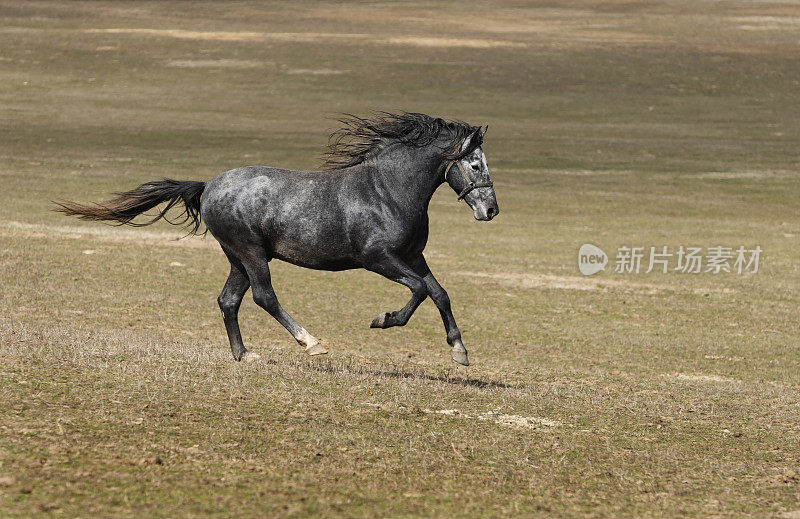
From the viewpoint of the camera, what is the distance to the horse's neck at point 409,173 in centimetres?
1200

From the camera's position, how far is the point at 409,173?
12102 mm

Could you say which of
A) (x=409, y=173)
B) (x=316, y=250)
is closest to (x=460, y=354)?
(x=316, y=250)

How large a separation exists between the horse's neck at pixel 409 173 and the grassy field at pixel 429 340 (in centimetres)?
215

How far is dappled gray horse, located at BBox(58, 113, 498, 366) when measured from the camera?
11.8m

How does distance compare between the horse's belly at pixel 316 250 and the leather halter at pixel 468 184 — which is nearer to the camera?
the leather halter at pixel 468 184

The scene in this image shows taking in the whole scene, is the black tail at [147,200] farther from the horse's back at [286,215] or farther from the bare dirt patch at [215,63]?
the bare dirt patch at [215,63]

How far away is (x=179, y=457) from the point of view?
8250mm

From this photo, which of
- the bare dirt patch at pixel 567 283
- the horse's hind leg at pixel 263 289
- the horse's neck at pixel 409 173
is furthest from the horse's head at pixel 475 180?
the bare dirt patch at pixel 567 283

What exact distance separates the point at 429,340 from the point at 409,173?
25.8 ft

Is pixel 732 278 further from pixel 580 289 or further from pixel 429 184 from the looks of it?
pixel 429 184

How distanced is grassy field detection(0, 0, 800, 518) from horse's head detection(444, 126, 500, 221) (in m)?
2.09

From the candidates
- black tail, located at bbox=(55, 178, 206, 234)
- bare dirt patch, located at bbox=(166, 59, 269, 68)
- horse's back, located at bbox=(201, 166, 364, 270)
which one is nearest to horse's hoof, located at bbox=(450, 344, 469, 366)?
horse's back, located at bbox=(201, 166, 364, 270)

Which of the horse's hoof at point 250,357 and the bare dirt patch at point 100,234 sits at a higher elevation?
the horse's hoof at point 250,357

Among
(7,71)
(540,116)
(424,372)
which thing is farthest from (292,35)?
(424,372)
